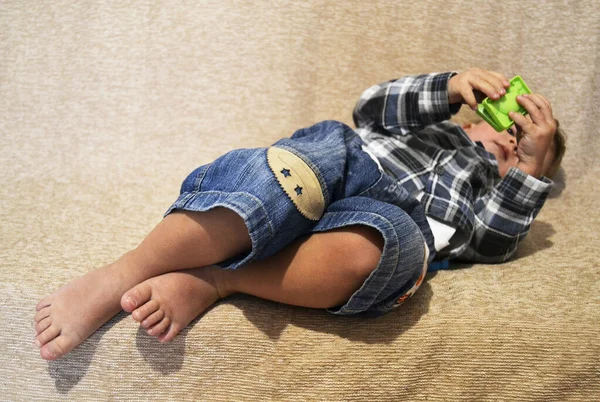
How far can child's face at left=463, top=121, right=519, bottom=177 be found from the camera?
4.19 ft

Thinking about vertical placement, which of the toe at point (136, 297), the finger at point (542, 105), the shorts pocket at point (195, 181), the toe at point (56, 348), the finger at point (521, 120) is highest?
the finger at point (542, 105)

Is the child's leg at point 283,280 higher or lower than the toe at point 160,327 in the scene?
higher

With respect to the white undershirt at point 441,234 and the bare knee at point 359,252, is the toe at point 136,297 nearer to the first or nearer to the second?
the bare knee at point 359,252

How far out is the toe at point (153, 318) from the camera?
0.83m

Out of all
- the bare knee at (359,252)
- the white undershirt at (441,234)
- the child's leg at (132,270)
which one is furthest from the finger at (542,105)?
the child's leg at (132,270)

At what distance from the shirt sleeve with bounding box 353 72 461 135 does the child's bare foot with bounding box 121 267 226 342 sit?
581 millimetres

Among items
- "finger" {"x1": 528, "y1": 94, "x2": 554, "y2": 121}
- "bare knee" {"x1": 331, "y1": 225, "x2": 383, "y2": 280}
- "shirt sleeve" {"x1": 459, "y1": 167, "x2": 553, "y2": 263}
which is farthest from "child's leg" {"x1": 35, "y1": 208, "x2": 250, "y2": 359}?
"finger" {"x1": 528, "y1": 94, "x2": 554, "y2": 121}

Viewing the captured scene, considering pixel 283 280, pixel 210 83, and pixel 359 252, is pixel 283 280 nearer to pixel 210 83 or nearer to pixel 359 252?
pixel 359 252

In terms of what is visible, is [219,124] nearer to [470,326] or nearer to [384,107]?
[384,107]

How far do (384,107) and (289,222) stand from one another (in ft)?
1.70

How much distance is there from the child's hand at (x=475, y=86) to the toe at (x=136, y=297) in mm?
744

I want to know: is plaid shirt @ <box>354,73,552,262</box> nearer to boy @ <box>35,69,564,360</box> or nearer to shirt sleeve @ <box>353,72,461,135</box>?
shirt sleeve @ <box>353,72,461,135</box>

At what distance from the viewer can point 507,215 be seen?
1.09 m

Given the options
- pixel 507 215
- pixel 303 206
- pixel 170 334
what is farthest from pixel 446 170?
pixel 170 334
